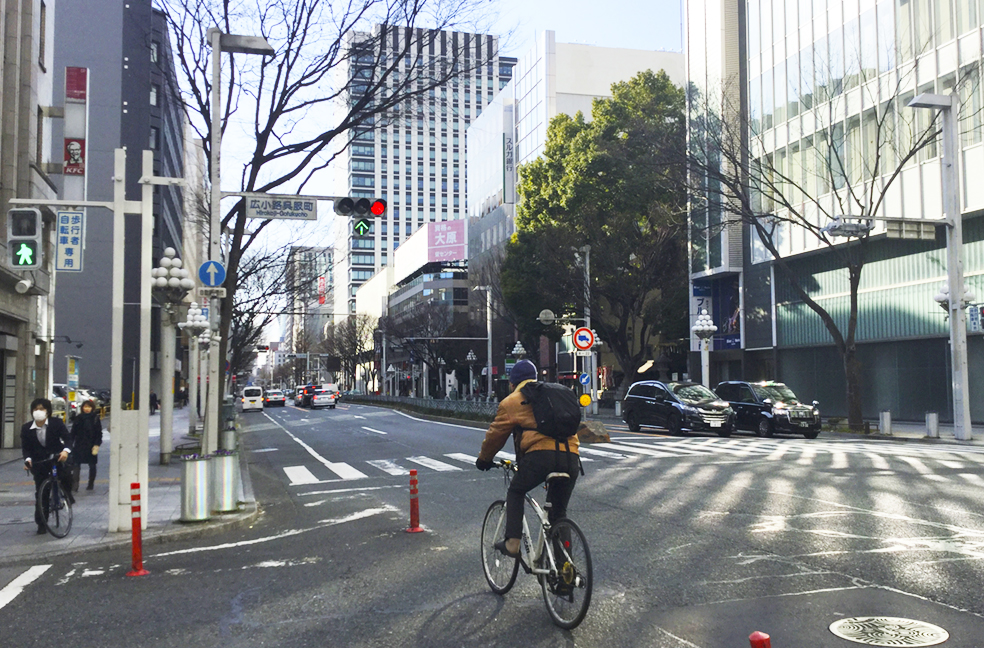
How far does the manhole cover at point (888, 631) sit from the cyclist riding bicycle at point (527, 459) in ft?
6.35

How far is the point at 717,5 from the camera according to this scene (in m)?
43.1

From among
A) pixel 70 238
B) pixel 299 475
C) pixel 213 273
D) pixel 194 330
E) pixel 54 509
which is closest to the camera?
pixel 54 509

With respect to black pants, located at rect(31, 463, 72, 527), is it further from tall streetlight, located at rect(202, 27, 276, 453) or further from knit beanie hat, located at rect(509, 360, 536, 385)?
knit beanie hat, located at rect(509, 360, 536, 385)

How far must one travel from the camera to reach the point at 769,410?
2717cm

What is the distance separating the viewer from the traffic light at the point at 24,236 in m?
11.2

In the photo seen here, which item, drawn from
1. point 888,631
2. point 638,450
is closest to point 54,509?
point 888,631

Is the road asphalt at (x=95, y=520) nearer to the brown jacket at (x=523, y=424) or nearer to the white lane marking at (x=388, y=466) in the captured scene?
the white lane marking at (x=388, y=466)

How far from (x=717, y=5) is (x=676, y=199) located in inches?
372

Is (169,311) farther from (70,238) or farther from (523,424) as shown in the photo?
(523,424)

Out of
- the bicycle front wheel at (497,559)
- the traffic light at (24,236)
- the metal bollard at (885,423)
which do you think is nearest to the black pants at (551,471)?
the bicycle front wheel at (497,559)

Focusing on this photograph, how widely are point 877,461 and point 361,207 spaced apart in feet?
34.3

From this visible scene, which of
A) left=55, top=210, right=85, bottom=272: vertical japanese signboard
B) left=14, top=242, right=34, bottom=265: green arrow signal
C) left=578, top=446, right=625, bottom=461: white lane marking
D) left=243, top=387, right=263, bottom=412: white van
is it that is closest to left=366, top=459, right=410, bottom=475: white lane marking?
left=578, top=446, right=625, bottom=461: white lane marking

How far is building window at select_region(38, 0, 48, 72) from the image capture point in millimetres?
28547

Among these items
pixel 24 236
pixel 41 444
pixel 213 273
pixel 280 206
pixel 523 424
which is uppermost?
pixel 280 206
